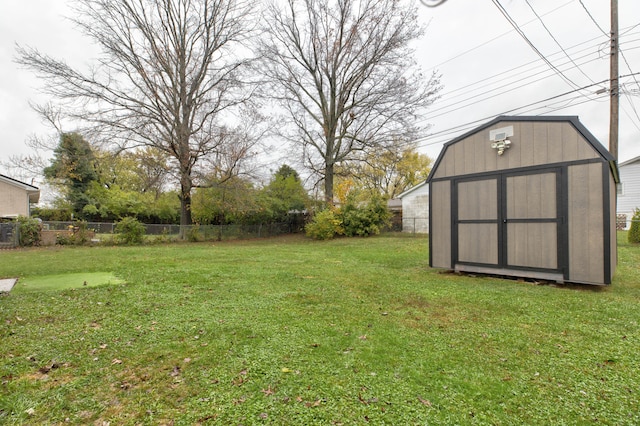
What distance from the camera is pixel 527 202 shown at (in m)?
5.52

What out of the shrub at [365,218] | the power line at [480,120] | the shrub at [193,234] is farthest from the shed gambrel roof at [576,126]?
the shrub at [193,234]

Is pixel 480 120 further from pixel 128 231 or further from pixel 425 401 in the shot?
pixel 128 231

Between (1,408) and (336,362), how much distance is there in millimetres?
2263

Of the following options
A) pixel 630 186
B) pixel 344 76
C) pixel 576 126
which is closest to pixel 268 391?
pixel 576 126

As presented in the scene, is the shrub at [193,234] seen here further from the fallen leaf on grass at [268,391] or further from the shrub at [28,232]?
the fallen leaf on grass at [268,391]

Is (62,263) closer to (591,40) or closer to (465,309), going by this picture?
(465,309)

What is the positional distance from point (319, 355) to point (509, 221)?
4.90 m

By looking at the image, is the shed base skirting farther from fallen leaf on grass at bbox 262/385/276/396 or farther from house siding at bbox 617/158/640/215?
house siding at bbox 617/158/640/215

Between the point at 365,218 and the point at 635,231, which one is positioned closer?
the point at 635,231

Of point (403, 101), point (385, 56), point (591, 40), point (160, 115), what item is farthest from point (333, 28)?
point (591, 40)

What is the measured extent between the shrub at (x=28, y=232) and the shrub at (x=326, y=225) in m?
12.0

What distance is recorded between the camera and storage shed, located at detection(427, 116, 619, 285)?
488cm

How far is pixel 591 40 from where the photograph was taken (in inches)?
369

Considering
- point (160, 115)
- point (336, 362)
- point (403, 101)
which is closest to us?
point (336, 362)
